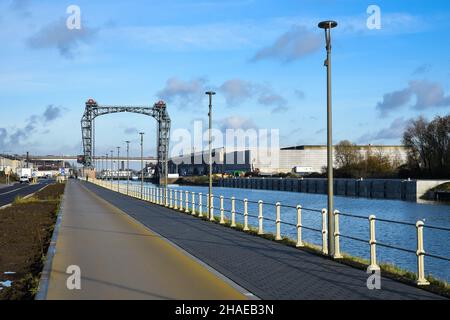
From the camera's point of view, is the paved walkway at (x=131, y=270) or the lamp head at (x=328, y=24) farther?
the lamp head at (x=328, y=24)

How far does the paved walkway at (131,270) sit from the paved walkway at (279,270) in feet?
1.57

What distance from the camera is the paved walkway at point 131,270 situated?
9.48 metres

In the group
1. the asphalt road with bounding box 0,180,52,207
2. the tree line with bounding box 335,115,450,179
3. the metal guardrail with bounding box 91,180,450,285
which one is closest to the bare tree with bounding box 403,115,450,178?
the tree line with bounding box 335,115,450,179

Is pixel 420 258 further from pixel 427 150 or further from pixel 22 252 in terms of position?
pixel 427 150

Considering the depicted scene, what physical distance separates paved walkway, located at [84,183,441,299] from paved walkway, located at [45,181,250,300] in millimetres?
478

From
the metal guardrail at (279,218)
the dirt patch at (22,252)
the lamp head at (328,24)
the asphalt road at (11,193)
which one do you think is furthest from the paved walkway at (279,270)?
the asphalt road at (11,193)

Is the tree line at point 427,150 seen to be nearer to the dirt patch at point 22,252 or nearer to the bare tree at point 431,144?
the bare tree at point 431,144

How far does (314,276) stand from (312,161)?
179 meters

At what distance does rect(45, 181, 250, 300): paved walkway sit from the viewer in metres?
9.48

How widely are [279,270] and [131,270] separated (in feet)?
9.72

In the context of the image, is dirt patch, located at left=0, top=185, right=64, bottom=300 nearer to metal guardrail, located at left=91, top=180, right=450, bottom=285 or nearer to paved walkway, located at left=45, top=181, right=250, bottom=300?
paved walkway, located at left=45, top=181, right=250, bottom=300

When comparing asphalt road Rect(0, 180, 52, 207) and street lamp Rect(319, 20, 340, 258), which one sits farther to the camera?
asphalt road Rect(0, 180, 52, 207)

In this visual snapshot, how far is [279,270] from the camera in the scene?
11891 mm

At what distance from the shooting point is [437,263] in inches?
778
